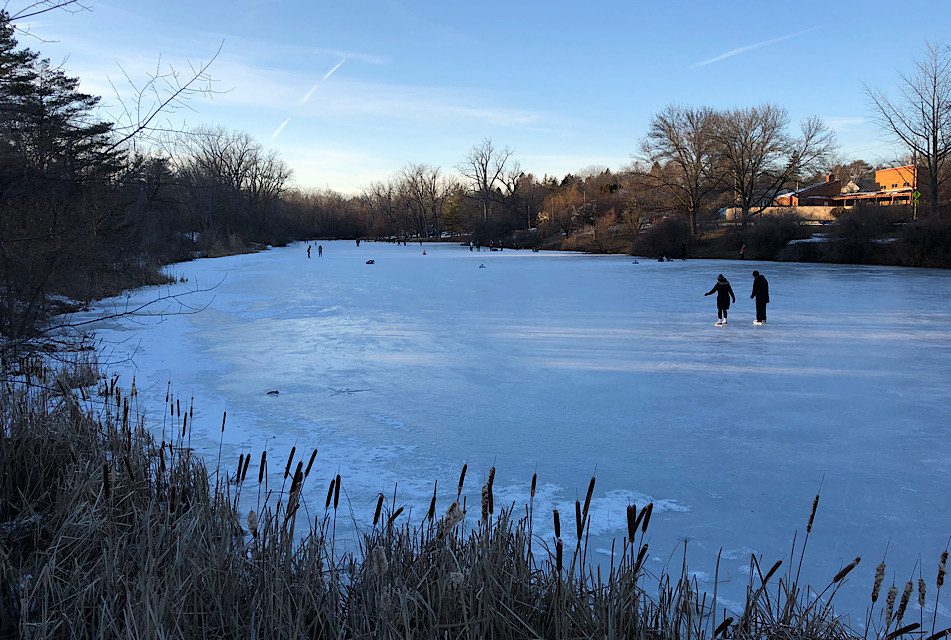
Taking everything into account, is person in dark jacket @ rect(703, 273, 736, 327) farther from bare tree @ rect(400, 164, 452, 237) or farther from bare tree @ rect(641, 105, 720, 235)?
bare tree @ rect(400, 164, 452, 237)

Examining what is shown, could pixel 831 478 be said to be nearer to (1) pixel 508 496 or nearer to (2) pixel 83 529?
(1) pixel 508 496

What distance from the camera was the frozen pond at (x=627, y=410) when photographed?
416 cm

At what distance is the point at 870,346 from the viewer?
33.2ft

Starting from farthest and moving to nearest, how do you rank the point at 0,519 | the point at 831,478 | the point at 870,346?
the point at 870,346, the point at 831,478, the point at 0,519

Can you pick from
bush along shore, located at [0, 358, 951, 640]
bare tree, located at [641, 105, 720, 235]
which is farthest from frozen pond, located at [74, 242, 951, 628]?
bare tree, located at [641, 105, 720, 235]

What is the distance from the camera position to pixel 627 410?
677cm

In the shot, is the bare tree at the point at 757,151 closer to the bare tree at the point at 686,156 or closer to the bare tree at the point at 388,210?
the bare tree at the point at 686,156

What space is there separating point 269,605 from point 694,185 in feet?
164

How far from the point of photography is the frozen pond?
416 cm

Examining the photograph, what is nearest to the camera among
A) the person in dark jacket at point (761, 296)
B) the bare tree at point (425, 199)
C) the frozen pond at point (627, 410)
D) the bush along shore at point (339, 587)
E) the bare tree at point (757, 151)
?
the bush along shore at point (339, 587)

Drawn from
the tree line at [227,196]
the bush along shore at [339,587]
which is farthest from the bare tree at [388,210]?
the bush along shore at [339,587]

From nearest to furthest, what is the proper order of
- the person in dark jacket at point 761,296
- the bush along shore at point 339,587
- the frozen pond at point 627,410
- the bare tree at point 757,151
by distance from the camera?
1. the bush along shore at point 339,587
2. the frozen pond at point 627,410
3. the person in dark jacket at point 761,296
4. the bare tree at point 757,151

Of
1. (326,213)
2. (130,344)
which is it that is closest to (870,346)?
(130,344)

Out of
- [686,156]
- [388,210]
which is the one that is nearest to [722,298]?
[686,156]
